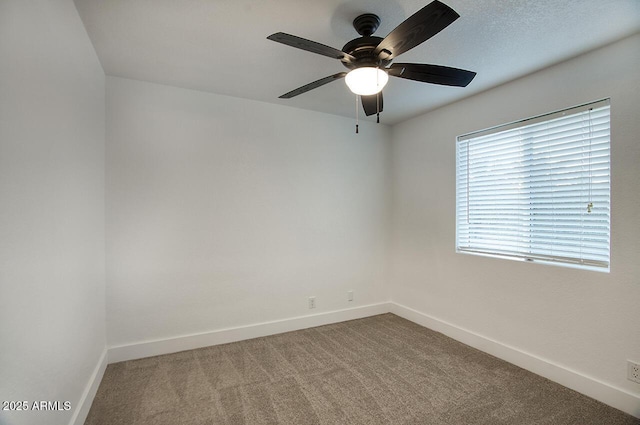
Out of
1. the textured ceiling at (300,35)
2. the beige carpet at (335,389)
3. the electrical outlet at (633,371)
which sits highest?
the textured ceiling at (300,35)

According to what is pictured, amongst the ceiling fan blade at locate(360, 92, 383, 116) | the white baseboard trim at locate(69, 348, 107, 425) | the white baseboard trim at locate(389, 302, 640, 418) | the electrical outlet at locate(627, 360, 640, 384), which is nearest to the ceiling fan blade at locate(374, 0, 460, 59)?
the ceiling fan blade at locate(360, 92, 383, 116)

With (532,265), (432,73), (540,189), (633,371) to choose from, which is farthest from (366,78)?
(633,371)

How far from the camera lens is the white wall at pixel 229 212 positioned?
2674 millimetres

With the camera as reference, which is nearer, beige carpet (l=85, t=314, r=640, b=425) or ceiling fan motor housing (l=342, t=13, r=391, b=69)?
ceiling fan motor housing (l=342, t=13, r=391, b=69)

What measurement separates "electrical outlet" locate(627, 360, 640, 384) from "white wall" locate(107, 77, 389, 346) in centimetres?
237

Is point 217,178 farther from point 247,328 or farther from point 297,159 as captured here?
point 247,328

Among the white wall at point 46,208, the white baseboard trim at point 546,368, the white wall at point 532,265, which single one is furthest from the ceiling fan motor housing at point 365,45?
the white baseboard trim at point 546,368

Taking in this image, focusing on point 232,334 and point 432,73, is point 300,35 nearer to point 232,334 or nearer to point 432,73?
point 432,73

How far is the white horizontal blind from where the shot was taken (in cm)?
217

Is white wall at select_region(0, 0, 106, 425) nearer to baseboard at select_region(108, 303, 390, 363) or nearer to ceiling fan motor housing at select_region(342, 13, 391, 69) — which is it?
baseboard at select_region(108, 303, 390, 363)

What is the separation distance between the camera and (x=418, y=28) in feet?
4.49

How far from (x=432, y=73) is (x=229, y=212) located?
223cm

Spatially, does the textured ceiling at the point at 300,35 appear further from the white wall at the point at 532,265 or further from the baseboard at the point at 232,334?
the baseboard at the point at 232,334

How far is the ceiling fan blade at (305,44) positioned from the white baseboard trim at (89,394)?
237 cm
